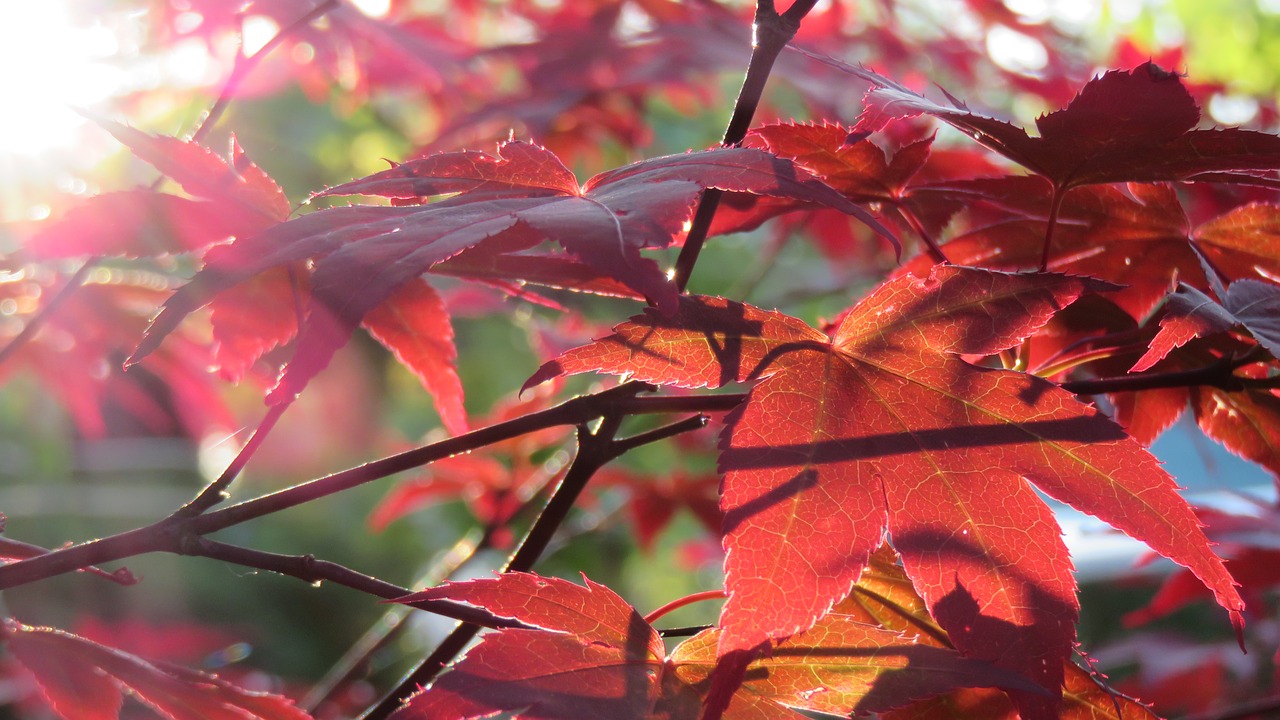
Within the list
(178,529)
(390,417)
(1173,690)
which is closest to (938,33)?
(1173,690)

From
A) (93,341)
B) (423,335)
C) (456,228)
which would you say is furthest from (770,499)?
(93,341)

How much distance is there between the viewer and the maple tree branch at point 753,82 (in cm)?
44

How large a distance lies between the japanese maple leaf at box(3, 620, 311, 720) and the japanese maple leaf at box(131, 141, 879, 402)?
0.18 metres

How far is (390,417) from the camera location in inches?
158

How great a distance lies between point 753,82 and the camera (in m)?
0.44

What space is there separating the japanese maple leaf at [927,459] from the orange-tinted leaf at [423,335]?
204 mm

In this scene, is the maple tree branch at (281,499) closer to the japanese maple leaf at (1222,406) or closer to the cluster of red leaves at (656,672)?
the cluster of red leaves at (656,672)

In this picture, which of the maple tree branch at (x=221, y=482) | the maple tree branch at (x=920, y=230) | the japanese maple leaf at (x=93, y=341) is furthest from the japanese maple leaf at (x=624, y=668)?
the japanese maple leaf at (x=93, y=341)

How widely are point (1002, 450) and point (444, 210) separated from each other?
254 mm

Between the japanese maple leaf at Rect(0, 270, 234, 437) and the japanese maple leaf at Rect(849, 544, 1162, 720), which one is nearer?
the japanese maple leaf at Rect(849, 544, 1162, 720)

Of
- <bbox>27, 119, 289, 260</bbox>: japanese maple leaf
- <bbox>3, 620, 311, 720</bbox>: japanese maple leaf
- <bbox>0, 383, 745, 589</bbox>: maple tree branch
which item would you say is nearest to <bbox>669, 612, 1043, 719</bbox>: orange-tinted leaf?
<bbox>0, 383, 745, 589</bbox>: maple tree branch

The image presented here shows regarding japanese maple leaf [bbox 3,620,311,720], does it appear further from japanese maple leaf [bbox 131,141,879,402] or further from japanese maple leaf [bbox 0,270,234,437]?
japanese maple leaf [bbox 0,270,234,437]

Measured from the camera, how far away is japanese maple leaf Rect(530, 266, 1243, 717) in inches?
13.9

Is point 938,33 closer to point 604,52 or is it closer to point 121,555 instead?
point 604,52
